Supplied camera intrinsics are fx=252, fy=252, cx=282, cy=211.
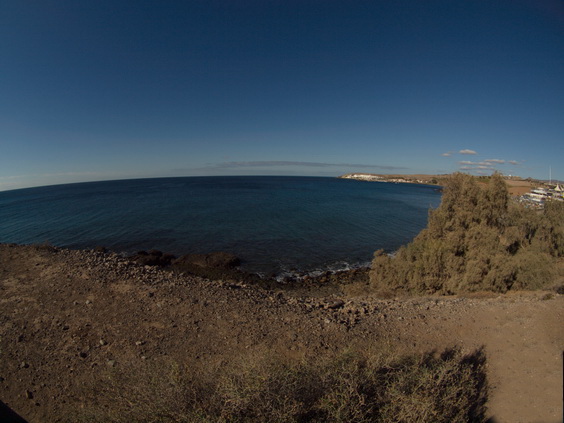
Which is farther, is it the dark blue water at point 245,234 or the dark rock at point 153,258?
the dark blue water at point 245,234

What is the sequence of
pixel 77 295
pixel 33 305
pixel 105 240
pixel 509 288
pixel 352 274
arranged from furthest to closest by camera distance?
pixel 105 240 < pixel 352 274 < pixel 509 288 < pixel 77 295 < pixel 33 305

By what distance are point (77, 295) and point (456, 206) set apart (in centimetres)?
1856

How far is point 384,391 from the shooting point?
4.07m

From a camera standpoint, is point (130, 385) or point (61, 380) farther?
point (61, 380)

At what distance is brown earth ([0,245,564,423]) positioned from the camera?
18.1ft

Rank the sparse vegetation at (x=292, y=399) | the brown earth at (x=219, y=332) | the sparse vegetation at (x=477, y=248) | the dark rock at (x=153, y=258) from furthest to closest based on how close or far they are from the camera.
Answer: the dark rock at (x=153, y=258), the sparse vegetation at (x=477, y=248), the brown earth at (x=219, y=332), the sparse vegetation at (x=292, y=399)

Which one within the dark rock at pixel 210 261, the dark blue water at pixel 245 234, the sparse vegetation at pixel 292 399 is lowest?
the dark rock at pixel 210 261

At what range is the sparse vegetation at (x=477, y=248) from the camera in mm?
11352

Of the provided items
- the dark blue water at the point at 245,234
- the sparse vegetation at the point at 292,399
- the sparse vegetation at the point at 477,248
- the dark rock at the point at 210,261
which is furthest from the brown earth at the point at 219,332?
the dark blue water at the point at 245,234

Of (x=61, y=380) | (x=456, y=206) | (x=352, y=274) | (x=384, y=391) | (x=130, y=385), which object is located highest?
(x=456, y=206)

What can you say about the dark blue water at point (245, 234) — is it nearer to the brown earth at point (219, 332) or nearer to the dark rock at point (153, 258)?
the dark rock at point (153, 258)

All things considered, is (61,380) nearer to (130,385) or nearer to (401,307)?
(130,385)

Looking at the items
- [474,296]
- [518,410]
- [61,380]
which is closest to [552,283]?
[474,296]

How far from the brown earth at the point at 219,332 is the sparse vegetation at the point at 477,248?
1.55 m
